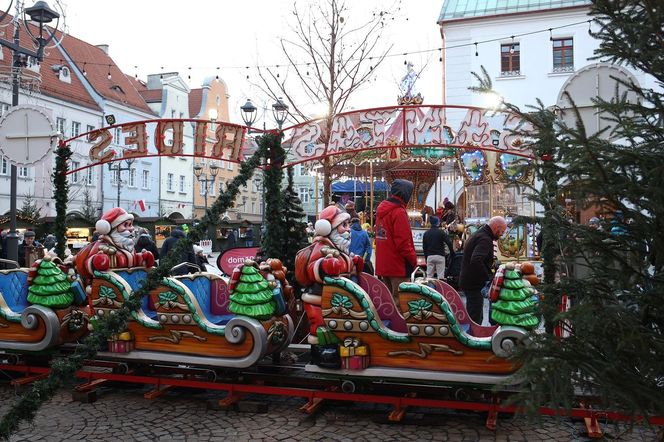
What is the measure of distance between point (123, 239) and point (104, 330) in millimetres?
2060

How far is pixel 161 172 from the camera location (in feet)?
124

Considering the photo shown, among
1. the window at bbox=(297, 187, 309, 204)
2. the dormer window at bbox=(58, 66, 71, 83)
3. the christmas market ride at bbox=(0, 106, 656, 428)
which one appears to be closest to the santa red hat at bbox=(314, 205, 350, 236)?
the christmas market ride at bbox=(0, 106, 656, 428)

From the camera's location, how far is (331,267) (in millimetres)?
5023

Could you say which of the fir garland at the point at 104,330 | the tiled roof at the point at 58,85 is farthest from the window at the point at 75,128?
the fir garland at the point at 104,330

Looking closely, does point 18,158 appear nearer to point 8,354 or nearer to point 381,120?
point 8,354

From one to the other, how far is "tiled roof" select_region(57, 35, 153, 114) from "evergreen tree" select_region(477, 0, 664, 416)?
107ft

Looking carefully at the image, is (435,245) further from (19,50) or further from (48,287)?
(19,50)

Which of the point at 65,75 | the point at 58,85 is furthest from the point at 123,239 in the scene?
the point at 65,75

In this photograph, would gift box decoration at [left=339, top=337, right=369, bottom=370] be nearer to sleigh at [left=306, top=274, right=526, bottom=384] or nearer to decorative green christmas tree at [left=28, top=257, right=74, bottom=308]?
sleigh at [left=306, top=274, right=526, bottom=384]

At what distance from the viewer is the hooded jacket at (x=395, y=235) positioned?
5.82 m

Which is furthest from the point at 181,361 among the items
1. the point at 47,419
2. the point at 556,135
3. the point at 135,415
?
the point at 556,135

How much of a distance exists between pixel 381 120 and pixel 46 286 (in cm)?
386

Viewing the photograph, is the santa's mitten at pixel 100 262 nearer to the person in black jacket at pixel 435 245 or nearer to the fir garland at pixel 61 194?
the fir garland at pixel 61 194

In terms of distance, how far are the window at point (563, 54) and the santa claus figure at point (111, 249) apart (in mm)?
19866
